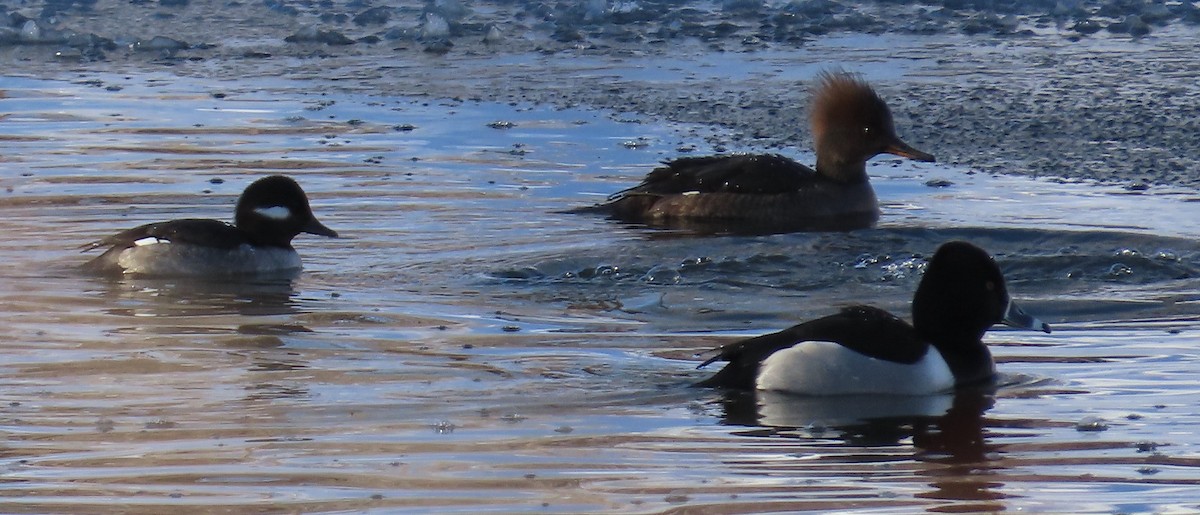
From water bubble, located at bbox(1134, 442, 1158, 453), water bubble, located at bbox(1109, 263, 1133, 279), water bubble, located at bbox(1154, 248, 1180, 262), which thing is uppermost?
water bubble, located at bbox(1154, 248, 1180, 262)

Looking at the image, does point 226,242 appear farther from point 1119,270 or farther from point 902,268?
point 1119,270

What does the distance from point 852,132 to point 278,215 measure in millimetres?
3622

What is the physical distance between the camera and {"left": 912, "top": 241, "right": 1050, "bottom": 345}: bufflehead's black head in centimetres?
680

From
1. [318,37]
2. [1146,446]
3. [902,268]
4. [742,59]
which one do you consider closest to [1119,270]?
[902,268]

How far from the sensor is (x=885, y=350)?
253 inches

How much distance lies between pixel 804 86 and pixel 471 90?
249 cm

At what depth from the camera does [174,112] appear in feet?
44.1

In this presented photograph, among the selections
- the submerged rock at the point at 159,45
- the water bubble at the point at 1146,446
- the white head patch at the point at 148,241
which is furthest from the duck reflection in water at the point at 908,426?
the submerged rock at the point at 159,45

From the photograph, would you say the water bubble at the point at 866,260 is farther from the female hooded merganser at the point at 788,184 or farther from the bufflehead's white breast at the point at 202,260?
the bufflehead's white breast at the point at 202,260

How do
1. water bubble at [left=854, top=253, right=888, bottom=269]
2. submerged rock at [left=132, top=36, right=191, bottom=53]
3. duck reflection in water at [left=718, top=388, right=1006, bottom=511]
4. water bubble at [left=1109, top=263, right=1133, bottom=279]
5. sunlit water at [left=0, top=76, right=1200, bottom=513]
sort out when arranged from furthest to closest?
1. submerged rock at [left=132, top=36, right=191, bottom=53]
2. water bubble at [left=854, top=253, right=888, bottom=269]
3. water bubble at [left=1109, top=263, right=1133, bottom=279]
4. duck reflection in water at [left=718, top=388, right=1006, bottom=511]
5. sunlit water at [left=0, top=76, right=1200, bottom=513]

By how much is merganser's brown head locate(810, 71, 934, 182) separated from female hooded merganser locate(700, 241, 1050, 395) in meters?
4.19

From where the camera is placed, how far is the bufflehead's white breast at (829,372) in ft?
20.9

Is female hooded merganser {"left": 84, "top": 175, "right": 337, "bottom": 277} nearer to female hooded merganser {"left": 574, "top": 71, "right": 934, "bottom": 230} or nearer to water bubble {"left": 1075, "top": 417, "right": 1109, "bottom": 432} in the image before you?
female hooded merganser {"left": 574, "top": 71, "right": 934, "bottom": 230}

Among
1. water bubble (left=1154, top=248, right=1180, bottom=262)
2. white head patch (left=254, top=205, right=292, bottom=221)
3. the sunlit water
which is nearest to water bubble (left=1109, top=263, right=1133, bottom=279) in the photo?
the sunlit water
